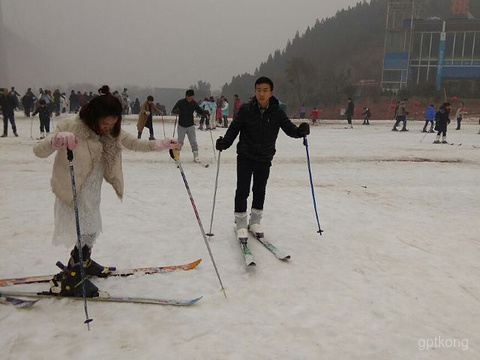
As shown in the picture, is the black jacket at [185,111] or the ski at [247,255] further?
the black jacket at [185,111]

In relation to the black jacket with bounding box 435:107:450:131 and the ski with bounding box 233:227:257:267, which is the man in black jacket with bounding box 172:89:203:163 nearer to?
the ski with bounding box 233:227:257:267

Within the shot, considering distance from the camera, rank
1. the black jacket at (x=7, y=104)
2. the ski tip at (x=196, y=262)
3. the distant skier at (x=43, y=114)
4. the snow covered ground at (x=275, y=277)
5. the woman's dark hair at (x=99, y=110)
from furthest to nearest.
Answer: the black jacket at (x=7, y=104) < the distant skier at (x=43, y=114) < the ski tip at (x=196, y=262) < the woman's dark hair at (x=99, y=110) < the snow covered ground at (x=275, y=277)

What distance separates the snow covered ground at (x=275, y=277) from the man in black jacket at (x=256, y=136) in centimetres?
74

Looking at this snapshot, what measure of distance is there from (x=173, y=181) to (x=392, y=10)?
64.2m

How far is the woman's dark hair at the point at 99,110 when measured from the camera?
10.1ft

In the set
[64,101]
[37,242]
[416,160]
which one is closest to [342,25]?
[64,101]

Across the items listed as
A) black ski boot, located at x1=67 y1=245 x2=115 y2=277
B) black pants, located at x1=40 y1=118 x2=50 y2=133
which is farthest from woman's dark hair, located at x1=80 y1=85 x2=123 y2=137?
black pants, located at x1=40 y1=118 x2=50 y2=133

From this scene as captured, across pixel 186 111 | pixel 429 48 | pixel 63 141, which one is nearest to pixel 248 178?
pixel 63 141

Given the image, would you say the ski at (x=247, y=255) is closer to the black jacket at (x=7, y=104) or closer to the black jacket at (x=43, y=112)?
the black jacket at (x=43, y=112)

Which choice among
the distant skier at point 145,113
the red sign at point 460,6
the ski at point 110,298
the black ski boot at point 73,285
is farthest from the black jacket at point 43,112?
the red sign at point 460,6

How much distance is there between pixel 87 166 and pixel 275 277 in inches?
89.0

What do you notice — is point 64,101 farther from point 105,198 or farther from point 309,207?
point 309,207

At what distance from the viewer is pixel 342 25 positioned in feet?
452

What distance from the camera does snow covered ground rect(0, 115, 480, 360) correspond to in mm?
2904
